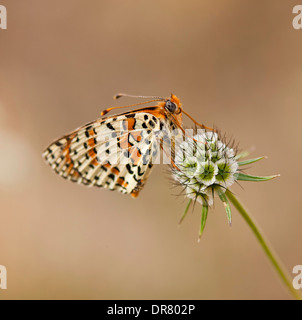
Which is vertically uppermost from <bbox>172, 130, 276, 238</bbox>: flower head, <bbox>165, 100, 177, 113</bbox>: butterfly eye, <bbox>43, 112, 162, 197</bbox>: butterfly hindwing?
<bbox>165, 100, 177, 113</bbox>: butterfly eye

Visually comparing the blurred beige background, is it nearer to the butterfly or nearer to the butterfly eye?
the butterfly

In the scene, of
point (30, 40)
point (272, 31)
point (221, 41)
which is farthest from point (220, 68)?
point (30, 40)

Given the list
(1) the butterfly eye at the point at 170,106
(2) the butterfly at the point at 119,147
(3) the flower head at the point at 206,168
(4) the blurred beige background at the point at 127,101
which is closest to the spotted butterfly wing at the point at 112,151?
(2) the butterfly at the point at 119,147

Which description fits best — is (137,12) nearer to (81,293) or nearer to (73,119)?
(73,119)

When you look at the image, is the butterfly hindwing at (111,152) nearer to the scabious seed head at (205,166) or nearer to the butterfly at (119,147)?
the butterfly at (119,147)

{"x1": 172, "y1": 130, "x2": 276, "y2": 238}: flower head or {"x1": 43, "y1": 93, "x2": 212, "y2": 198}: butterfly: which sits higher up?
{"x1": 43, "y1": 93, "x2": 212, "y2": 198}: butterfly

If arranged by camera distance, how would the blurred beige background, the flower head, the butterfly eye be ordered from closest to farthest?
the flower head, the butterfly eye, the blurred beige background

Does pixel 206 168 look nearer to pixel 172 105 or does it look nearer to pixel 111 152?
pixel 172 105

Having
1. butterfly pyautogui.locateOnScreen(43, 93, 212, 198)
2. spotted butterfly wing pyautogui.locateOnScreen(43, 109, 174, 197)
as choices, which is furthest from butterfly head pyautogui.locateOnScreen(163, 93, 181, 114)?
spotted butterfly wing pyautogui.locateOnScreen(43, 109, 174, 197)
